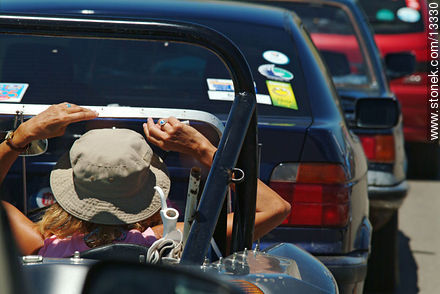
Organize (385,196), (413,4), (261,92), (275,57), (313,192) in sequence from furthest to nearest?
1. (413,4)
2. (385,196)
3. (275,57)
4. (261,92)
5. (313,192)

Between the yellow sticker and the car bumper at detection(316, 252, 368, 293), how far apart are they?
64 centimetres

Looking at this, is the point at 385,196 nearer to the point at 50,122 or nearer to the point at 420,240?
the point at 420,240

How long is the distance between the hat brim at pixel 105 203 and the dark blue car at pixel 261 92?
44cm

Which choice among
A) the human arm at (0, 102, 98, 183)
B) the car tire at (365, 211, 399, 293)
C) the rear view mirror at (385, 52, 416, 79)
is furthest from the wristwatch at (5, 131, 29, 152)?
the rear view mirror at (385, 52, 416, 79)

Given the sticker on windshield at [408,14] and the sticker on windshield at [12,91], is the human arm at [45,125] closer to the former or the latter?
the sticker on windshield at [12,91]

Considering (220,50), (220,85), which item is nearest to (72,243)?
(220,50)

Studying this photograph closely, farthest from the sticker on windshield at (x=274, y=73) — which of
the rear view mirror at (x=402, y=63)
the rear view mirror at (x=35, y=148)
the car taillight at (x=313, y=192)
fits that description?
the rear view mirror at (x=402, y=63)

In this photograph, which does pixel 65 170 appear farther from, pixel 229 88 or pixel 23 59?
pixel 23 59

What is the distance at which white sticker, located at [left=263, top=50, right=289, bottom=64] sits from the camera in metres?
3.89

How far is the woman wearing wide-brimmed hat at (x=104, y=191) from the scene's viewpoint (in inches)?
92.3

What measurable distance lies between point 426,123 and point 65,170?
6.17 m

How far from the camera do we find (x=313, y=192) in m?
3.38

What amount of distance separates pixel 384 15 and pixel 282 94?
228 inches

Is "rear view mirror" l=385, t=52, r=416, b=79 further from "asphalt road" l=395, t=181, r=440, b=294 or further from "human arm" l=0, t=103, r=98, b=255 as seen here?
"human arm" l=0, t=103, r=98, b=255
